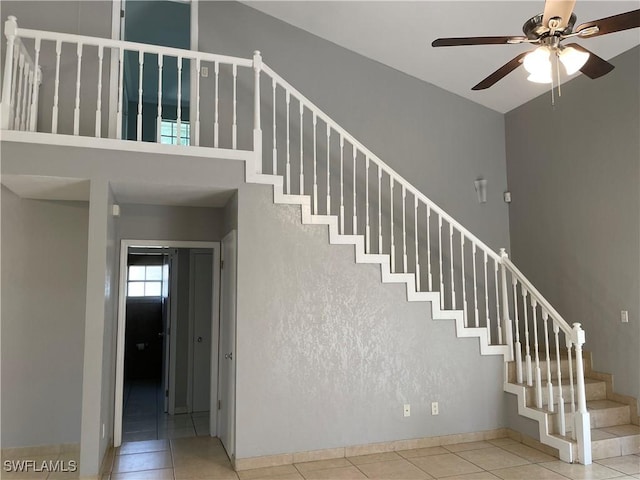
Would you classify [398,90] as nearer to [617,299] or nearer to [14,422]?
[617,299]

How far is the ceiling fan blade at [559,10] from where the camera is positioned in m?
2.43

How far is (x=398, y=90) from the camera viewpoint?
19.7 feet

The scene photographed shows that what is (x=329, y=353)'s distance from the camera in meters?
4.17

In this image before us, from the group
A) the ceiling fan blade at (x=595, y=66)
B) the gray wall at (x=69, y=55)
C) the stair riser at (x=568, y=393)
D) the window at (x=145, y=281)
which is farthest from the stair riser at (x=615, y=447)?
the window at (x=145, y=281)

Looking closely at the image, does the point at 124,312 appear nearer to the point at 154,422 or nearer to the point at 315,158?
the point at 154,422

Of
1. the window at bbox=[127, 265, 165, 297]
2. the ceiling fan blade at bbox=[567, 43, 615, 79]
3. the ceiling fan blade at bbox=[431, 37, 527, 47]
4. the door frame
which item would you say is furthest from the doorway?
the ceiling fan blade at bbox=[567, 43, 615, 79]

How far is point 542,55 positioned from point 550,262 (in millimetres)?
3340

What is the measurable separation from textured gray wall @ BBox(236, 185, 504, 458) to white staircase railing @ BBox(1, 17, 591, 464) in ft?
1.08

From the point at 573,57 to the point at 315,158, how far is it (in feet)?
8.18

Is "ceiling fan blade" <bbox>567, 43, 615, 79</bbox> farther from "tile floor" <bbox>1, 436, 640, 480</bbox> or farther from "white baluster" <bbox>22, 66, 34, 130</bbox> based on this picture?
"white baluster" <bbox>22, 66, 34, 130</bbox>

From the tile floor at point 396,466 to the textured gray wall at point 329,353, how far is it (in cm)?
19

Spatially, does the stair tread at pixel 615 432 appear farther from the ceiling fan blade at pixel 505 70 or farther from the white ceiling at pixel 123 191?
the white ceiling at pixel 123 191

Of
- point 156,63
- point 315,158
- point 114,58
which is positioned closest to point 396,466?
point 315,158

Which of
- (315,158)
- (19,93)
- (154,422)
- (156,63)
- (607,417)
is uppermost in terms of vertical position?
(156,63)
